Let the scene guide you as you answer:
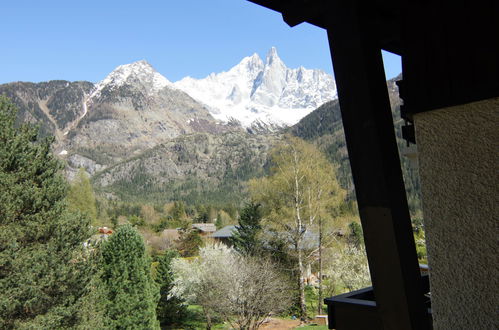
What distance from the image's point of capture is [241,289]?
13195 millimetres

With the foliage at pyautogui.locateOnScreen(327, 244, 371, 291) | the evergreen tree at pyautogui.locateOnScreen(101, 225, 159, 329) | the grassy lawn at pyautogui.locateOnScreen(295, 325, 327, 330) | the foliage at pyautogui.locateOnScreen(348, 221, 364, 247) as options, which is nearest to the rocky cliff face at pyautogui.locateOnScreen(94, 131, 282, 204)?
the foliage at pyautogui.locateOnScreen(348, 221, 364, 247)

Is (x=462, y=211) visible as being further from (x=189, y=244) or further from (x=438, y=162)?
(x=189, y=244)

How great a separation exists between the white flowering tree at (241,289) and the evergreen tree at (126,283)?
2.10 metres

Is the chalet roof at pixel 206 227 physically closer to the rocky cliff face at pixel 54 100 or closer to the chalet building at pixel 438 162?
the chalet building at pixel 438 162

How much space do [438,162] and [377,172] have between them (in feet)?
0.70

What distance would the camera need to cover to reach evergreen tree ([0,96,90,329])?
10.5 meters

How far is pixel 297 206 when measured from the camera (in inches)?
597

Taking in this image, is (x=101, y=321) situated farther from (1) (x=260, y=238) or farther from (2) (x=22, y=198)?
(1) (x=260, y=238)

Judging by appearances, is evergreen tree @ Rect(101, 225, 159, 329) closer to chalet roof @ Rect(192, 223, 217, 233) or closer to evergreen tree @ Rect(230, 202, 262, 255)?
evergreen tree @ Rect(230, 202, 262, 255)

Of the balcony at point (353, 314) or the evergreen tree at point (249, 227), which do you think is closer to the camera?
the balcony at point (353, 314)

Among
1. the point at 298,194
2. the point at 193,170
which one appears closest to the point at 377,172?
the point at 298,194

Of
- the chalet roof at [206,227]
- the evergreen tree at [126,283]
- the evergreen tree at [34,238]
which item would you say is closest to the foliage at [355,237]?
the evergreen tree at [126,283]

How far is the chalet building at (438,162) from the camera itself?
110 centimetres

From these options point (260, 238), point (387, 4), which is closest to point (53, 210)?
point (260, 238)
